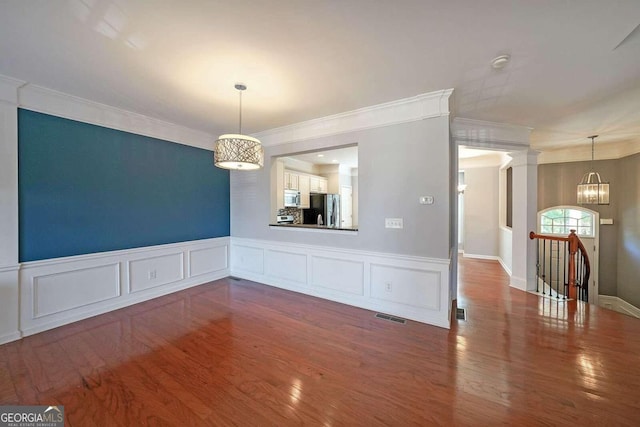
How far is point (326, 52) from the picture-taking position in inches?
84.1

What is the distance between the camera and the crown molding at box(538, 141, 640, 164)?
199 inches

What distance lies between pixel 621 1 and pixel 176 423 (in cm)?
402

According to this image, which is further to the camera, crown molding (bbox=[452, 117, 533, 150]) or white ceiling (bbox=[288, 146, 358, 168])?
white ceiling (bbox=[288, 146, 358, 168])

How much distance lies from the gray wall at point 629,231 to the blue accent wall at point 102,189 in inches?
331

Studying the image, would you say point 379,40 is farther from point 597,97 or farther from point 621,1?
point 597,97

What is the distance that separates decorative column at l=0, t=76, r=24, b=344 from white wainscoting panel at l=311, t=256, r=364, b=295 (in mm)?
3454

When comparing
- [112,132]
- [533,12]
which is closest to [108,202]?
[112,132]

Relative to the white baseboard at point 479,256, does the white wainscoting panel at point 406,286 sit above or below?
above

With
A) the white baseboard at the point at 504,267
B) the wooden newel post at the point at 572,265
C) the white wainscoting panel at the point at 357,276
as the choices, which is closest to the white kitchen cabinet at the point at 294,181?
the white wainscoting panel at the point at 357,276

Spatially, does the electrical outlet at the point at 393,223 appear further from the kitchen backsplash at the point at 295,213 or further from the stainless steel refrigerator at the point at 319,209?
the stainless steel refrigerator at the point at 319,209

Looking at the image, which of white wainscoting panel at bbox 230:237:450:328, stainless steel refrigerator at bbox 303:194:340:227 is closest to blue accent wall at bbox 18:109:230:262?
white wainscoting panel at bbox 230:237:450:328

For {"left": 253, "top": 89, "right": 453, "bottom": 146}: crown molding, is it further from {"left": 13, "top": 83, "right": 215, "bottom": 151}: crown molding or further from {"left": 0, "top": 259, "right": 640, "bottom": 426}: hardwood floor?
{"left": 0, "top": 259, "right": 640, "bottom": 426}: hardwood floor

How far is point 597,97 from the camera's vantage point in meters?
2.98

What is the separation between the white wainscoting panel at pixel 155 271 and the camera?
362 centimetres
